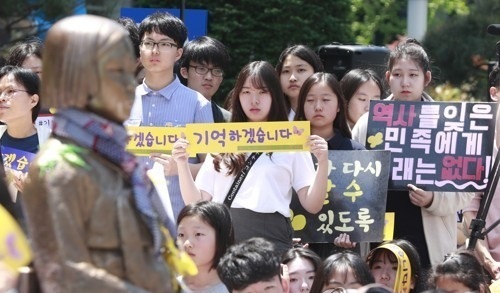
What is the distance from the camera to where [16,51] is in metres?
7.09

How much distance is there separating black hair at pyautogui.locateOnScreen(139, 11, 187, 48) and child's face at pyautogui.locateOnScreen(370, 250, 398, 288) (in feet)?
5.60

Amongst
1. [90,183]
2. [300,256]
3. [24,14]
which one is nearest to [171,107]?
[300,256]

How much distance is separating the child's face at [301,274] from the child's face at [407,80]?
139 centimetres

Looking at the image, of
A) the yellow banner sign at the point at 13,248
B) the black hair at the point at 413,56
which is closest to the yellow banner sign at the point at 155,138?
the black hair at the point at 413,56

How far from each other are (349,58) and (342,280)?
377 centimetres

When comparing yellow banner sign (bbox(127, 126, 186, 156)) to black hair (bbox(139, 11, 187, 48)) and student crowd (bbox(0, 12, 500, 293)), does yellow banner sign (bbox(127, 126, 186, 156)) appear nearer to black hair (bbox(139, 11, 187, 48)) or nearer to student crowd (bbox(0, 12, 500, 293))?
student crowd (bbox(0, 12, 500, 293))

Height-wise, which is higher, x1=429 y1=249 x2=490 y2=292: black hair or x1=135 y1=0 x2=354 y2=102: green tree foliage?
x1=135 y1=0 x2=354 y2=102: green tree foliage

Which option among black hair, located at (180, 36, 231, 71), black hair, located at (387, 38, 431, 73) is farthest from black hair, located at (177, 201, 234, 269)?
black hair, located at (180, 36, 231, 71)

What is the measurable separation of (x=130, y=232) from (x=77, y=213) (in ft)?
0.47

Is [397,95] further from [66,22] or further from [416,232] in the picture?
[66,22]

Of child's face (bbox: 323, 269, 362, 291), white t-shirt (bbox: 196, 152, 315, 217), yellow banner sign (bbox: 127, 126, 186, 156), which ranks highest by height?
yellow banner sign (bbox: 127, 126, 186, 156)

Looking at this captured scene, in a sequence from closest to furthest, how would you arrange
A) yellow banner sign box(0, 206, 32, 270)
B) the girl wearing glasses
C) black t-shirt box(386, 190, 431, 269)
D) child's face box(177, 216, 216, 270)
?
1. yellow banner sign box(0, 206, 32, 270)
2. child's face box(177, 216, 216, 270)
3. the girl wearing glasses
4. black t-shirt box(386, 190, 431, 269)

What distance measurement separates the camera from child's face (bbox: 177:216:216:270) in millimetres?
5082

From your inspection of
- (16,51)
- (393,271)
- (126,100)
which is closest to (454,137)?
(393,271)
